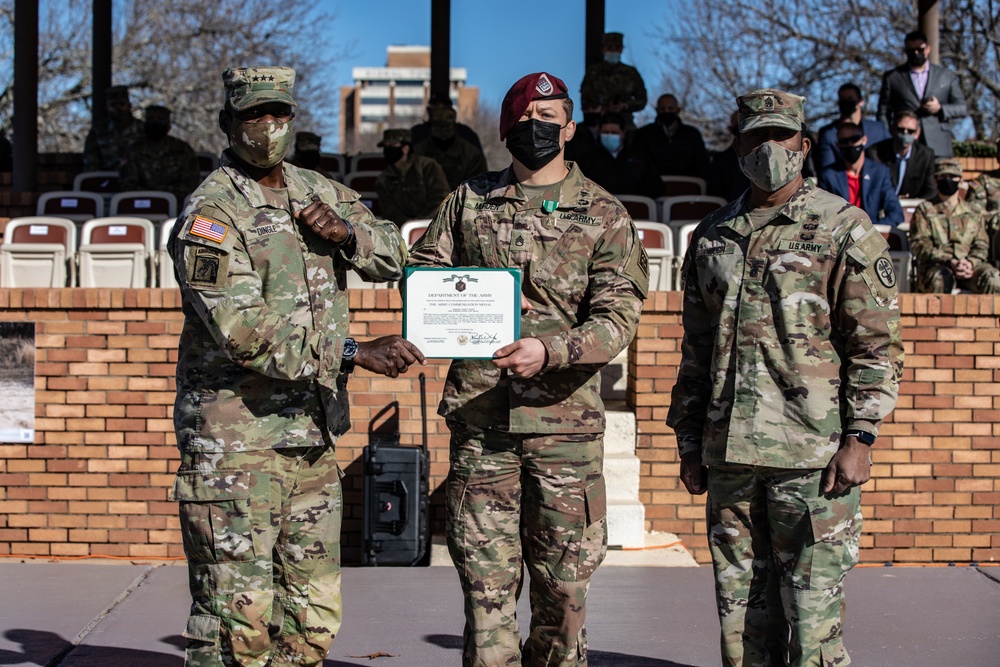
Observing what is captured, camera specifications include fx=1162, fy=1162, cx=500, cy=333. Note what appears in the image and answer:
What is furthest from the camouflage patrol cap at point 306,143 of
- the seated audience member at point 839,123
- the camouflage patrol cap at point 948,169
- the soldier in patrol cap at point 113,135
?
the camouflage patrol cap at point 948,169

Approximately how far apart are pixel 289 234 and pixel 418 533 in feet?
10.0

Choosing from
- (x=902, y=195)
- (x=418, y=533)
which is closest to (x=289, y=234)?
(x=418, y=533)

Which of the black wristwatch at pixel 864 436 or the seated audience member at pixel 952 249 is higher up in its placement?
the seated audience member at pixel 952 249

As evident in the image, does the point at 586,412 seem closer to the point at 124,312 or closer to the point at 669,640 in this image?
the point at 669,640

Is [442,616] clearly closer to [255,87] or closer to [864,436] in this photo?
[864,436]

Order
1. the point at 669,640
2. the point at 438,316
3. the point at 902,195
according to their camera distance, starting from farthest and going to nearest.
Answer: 1. the point at 902,195
2. the point at 669,640
3. the point at 438,316

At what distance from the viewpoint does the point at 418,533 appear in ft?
20.9

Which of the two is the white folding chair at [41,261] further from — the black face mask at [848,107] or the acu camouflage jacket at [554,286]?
the black face mask at [848,107]

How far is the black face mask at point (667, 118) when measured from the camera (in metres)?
12.1

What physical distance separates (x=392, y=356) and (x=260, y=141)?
2.59 ft

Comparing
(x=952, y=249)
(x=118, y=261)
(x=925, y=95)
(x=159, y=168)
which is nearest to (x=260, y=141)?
(x=118, y=261)

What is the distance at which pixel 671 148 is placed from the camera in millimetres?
12234

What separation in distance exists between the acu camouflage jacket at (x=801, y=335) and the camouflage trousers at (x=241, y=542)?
Result: 134cm

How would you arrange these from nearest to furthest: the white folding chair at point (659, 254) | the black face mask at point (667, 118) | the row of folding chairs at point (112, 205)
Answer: the white folding chair at point (659, 254) < the row of folding chairs at point (112, 205) < the black face mask at point (667, 118)
